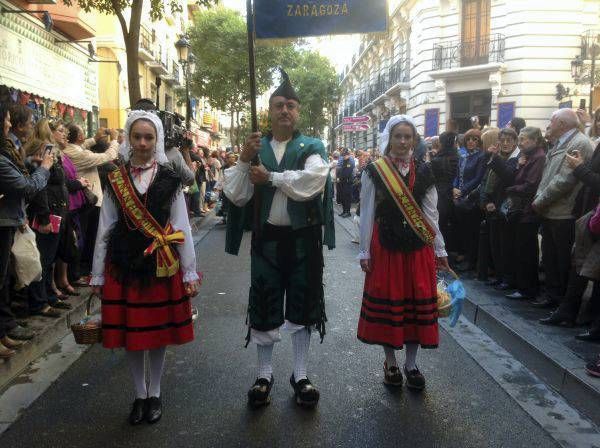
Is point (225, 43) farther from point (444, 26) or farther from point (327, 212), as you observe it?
point (327, 212)

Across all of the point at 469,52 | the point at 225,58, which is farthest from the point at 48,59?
the point at 225,58

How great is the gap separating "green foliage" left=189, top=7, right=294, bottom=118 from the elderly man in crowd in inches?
1134

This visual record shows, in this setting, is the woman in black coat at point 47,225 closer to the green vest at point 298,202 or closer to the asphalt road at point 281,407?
the asphalt road at point 281,407

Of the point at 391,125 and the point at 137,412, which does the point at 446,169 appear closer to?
the point at 391,125

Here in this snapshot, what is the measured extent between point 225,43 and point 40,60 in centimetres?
2027

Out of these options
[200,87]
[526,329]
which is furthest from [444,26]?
[526,329]

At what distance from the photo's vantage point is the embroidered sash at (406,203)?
3955 millimetres

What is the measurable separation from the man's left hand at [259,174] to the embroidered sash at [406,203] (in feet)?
2.91

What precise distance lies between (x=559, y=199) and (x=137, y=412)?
4.29 meters

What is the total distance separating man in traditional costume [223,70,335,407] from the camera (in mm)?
3746

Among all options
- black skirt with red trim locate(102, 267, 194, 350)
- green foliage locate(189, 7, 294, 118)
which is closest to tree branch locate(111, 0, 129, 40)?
black skirt with red trim locate(102, 267, 194, 350)

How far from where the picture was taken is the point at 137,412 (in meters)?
3.54

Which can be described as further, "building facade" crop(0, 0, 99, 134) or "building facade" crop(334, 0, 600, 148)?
"building facade" crop(334, 0, 600, 148)

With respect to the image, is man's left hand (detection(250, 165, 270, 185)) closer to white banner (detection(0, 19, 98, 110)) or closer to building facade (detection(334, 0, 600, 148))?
white banner (detection(0, 19, 98, 110))
